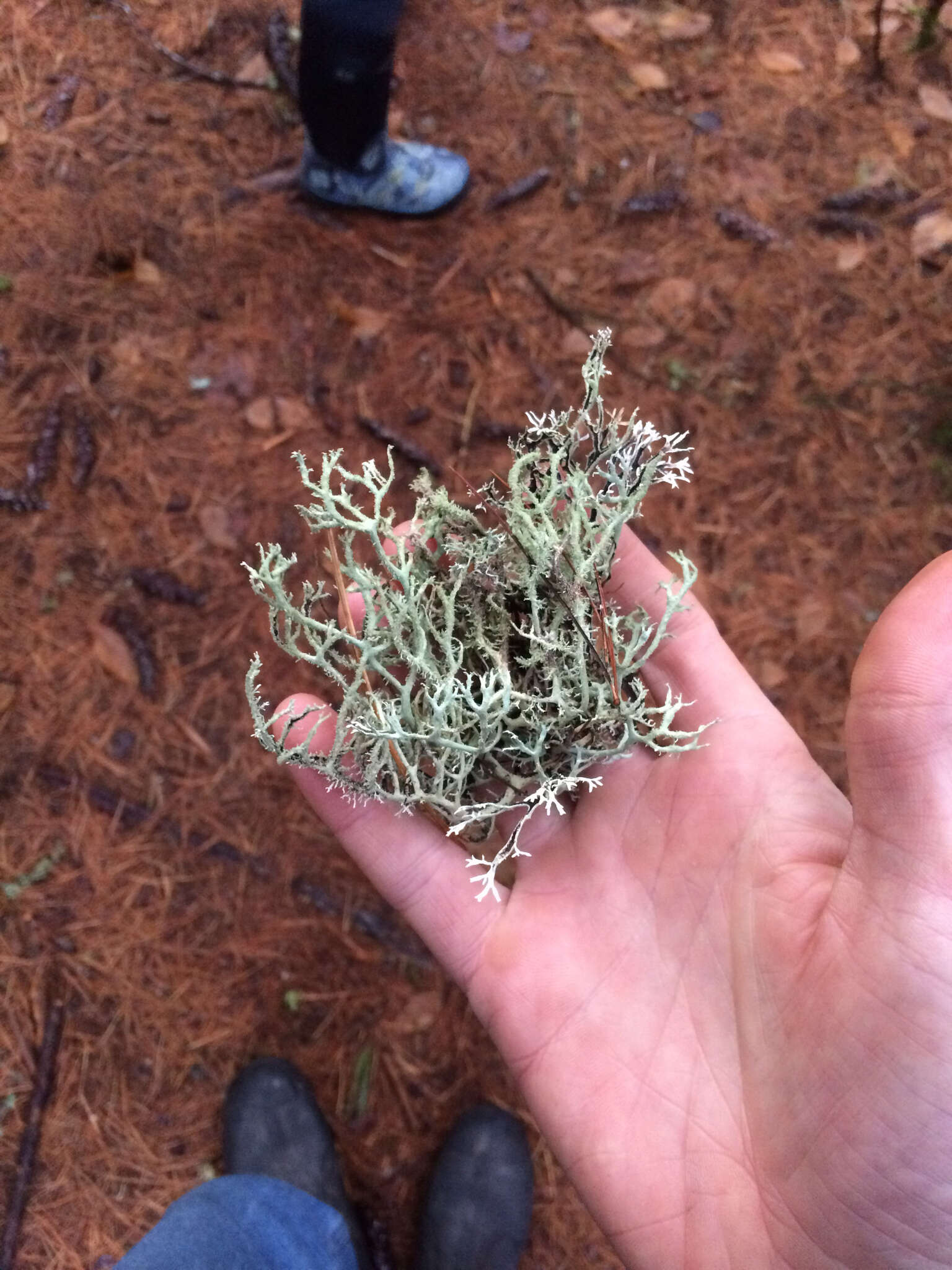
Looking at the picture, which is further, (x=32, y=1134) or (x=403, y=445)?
Answer: (x=403, y=445)

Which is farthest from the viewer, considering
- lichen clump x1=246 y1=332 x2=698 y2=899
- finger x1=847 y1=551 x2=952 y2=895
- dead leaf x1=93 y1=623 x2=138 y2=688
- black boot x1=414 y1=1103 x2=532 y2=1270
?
dead leaf x1=93 y1=623 x2=138 y2=688

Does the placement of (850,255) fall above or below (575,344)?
above

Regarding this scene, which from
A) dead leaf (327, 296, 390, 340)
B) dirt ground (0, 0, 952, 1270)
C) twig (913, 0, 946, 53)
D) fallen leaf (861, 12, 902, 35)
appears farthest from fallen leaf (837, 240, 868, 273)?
dead leaf (327, 296, 390, 340)

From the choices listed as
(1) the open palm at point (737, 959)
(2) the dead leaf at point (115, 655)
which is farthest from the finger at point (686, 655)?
(2) the dead leaf at point (115, 655)

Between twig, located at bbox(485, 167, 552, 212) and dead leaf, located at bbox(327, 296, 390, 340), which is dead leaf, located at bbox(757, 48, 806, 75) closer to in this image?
twig, located at bbox(485, 167, 552, 212)

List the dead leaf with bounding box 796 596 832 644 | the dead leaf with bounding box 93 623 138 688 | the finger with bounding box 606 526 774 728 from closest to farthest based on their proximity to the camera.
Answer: the finger with bounding box 606 526 774 728 < the dead leaf with bounding box 93 623 138 688 < the dead leaf with bounding box 796 596 832 644

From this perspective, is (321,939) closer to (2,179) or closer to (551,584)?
(551,584)

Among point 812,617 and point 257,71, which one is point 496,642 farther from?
point 257,71

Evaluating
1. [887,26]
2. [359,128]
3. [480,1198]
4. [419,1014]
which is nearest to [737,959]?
[419,1014]

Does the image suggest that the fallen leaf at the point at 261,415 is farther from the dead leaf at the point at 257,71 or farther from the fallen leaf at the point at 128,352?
the dead leaf at the point at 257,71
